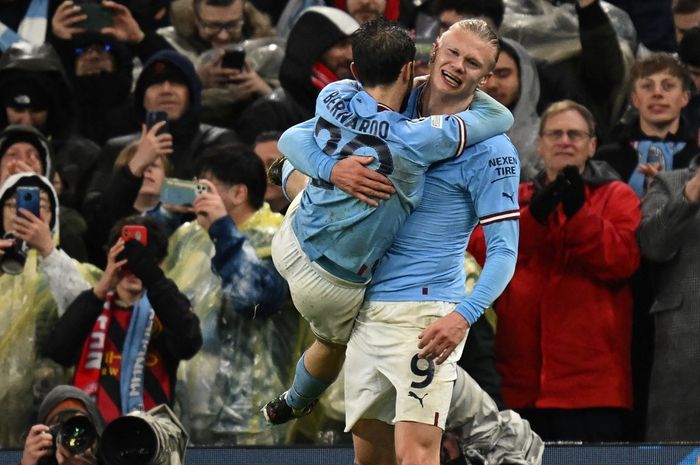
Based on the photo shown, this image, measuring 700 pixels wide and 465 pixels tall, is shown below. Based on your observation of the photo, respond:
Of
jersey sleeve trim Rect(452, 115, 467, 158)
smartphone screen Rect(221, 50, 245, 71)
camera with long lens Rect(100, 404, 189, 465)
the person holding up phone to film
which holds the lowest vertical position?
camera with long lens Rect(100, 404, 189, 465)

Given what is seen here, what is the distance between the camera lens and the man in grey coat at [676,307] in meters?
8.41

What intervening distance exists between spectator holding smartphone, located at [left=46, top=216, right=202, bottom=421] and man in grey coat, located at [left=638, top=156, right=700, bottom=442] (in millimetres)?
2181

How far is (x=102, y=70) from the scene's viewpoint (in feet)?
35.1

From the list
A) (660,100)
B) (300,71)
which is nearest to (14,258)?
(300,71)

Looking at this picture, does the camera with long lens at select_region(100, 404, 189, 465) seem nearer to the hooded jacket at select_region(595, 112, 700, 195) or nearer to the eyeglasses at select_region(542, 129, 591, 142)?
the eyeglasses at select_region(542, 129, 591, 142)

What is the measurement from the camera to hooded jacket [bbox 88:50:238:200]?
9.91m

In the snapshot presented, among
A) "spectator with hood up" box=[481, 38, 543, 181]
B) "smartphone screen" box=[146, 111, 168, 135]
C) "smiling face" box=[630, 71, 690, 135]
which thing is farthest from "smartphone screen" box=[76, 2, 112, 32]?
"smiling face" box=[630, 71, 690, 135]

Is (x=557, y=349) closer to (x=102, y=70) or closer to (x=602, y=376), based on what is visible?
(x=602, y=376)

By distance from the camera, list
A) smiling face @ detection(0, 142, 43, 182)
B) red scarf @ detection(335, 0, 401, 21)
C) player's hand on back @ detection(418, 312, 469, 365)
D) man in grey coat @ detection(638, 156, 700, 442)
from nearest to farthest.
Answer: player's hand on back @ detection(418, 312, 469, 365)
man in grey coat @ detection(638, 156, 700, 442)
smiling face @ detection(0, 142, 43, 182)
red scarf @ detection(335, 0, 401, 21)

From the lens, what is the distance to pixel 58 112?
10.5 m

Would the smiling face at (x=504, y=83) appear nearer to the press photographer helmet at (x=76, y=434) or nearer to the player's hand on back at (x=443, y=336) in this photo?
the press photographer helmet at (x=76, y=434)

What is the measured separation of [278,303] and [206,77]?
230cm

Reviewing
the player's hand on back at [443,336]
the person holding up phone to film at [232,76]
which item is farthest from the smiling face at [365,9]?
the player's hand on back at [443,336]

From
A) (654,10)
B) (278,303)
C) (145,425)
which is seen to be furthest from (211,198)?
(654,10)
